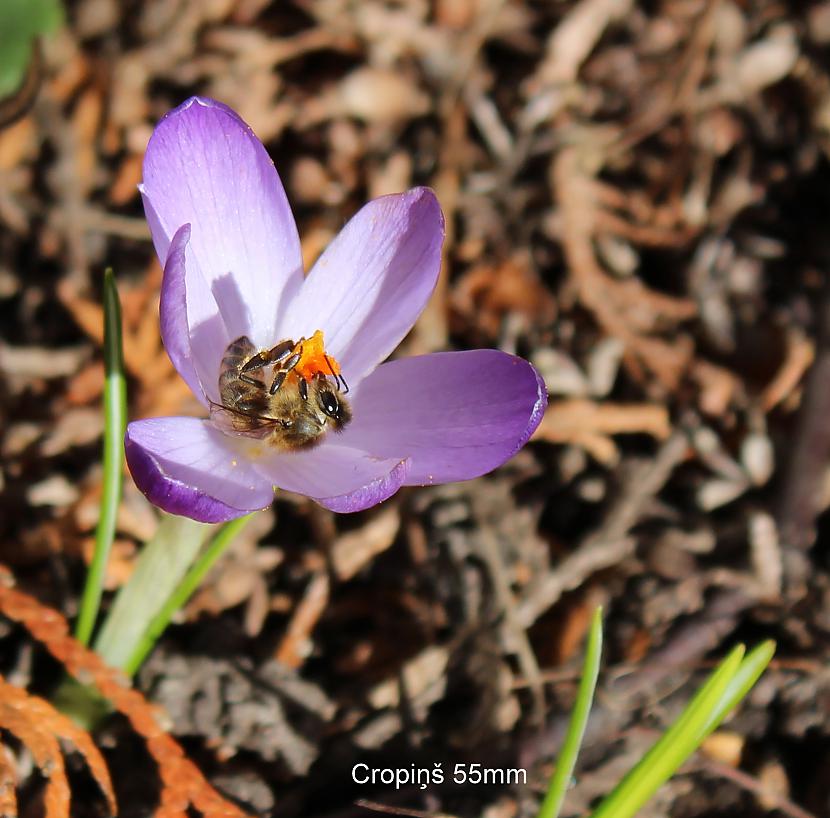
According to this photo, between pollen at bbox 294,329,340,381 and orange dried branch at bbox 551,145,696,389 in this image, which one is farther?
orange dried branch at bbox 551,145,696,389

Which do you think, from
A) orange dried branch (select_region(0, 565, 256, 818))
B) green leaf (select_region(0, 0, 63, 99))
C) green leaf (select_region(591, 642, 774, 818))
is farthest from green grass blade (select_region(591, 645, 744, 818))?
green leaf (select_region(0, 0, 63, 99))

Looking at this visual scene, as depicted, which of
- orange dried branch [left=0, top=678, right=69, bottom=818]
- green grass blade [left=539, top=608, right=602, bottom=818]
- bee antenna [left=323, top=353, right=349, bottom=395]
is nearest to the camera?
green grass blade [left=539, top=608, right=602, bottom=818]

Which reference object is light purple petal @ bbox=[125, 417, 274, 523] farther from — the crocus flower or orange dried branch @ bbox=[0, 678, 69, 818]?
orange dried branch @ bbox=[0, 678, 69, 818]

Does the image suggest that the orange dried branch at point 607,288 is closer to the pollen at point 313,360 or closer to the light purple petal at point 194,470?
the pollen at point 313,360

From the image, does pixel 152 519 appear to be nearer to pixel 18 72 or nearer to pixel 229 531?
pixel 229 531

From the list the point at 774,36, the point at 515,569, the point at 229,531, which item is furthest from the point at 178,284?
the point at 774,36

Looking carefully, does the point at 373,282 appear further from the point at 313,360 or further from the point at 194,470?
the point at 194,470

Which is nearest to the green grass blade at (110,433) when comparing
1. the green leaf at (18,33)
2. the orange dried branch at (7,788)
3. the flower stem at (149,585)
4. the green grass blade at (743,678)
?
the flower stem at (149,585)
